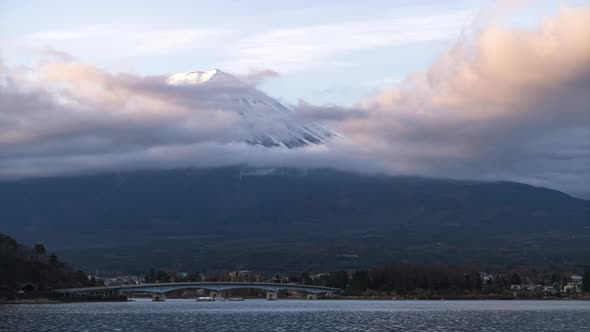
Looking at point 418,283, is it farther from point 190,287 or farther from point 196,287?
point 190,287

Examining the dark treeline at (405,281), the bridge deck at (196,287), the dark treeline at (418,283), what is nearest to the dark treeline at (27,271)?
the bridge deck at (196,287)

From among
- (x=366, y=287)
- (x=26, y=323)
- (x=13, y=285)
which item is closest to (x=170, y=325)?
(x=26, y=323)

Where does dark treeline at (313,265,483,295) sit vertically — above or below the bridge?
above

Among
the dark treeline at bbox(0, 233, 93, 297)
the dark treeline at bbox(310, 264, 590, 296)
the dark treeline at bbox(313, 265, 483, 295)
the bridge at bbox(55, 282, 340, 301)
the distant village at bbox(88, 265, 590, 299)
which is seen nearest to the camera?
the dark treeline at bbox(0, 233, 93, 297)

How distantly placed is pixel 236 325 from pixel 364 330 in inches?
492

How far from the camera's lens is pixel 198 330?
244 ft

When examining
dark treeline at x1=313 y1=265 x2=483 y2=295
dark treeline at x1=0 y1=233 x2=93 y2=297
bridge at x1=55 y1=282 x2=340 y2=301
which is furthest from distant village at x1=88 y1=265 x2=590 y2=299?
dark treeline at x1=0 y1=233 x2=93 y2=297

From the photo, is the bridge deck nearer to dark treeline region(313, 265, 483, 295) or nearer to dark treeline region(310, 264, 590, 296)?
dark treeline region(313, 265, 483, 295)

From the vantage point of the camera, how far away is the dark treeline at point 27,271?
146 m

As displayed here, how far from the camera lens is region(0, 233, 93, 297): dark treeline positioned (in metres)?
146

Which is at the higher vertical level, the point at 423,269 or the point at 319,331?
the point at 423,269

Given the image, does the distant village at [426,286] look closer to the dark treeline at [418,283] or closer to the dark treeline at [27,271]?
the dark treeline at [418,283]

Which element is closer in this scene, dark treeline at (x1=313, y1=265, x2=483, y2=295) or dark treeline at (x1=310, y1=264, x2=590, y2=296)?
dark treeline at (x1=310, y1=264, x2=590, y2=296)

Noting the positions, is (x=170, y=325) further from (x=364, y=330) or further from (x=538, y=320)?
(x=538, y=320)
